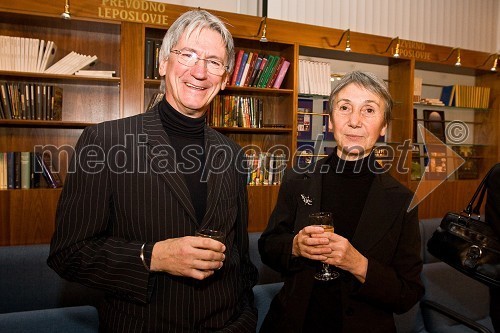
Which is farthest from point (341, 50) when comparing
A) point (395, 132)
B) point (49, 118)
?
point (49, 118)

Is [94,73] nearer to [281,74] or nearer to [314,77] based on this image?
[281,74]

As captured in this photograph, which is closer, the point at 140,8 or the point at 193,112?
the point at 193,112

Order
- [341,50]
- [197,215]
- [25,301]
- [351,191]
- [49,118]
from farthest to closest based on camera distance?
[341,50] → [49,118] → [25,301] → [351,191] → [197,215]

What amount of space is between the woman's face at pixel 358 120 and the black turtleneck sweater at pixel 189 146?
552mm

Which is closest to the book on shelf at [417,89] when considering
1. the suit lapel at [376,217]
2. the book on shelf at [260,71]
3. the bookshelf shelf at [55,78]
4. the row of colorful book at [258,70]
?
the row of colorful book at [258,70]

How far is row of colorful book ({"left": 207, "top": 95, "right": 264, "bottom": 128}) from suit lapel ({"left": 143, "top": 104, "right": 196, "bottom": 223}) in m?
2.65

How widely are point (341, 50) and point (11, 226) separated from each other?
366 centimetres

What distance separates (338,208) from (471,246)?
0.55m

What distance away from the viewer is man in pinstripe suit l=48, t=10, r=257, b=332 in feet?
3.72

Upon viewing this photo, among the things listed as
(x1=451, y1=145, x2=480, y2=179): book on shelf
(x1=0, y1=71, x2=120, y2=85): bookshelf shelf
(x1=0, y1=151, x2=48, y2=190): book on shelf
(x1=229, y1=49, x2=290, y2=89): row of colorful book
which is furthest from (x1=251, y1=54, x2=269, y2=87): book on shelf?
(x1=451, y1=145, x2=480, y2=179): book on shelf

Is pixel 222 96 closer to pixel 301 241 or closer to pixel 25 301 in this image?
pixel 25 301

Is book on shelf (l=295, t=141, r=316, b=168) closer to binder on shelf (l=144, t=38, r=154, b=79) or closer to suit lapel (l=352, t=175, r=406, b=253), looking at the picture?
binder on shelf (l=144, t=38, r=154, b=79)

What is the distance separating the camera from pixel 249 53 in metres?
4.14

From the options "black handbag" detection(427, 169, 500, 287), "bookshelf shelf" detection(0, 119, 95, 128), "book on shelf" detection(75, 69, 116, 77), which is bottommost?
"black handbag" detection(427, 169, 500, 287)
